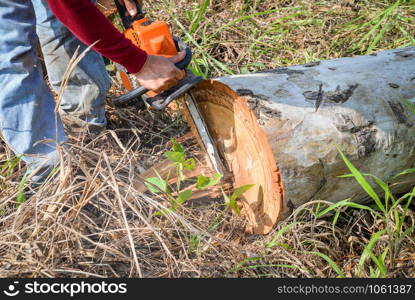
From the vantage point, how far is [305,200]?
72.0 inches

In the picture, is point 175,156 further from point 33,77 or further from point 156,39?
point 33,77

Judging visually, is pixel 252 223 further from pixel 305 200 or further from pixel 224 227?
pixel 305 200

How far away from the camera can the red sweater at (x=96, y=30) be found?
1.63 meters

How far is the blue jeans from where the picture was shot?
201 cm

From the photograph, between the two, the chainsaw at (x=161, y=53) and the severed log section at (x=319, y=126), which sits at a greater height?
the chainsaw at (x=161, y=53)

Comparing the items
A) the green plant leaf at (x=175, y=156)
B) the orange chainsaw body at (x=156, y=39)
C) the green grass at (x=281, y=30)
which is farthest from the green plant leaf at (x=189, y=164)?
the green grass at (x=281, y=30)

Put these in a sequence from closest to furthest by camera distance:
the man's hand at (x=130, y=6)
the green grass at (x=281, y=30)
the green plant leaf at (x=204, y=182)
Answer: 1. the green plant leaf at (x=204, y=182)
2. the man's hand at (x=130, y=6)
3. the green grass at (x=281, y=30)

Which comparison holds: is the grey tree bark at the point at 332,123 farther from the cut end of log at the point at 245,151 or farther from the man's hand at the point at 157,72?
the man's hand at the point at 157,72

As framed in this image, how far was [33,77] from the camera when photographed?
6.93 ft

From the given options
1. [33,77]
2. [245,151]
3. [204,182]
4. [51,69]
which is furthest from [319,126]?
[51,69]

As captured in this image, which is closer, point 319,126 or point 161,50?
point 319,126

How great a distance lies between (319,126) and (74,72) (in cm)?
130

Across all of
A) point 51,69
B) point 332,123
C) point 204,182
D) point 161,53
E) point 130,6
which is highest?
point 130,6

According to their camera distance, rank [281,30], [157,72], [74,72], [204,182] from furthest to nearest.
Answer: [281,30] < [74,72] < [204,182] < [157,72]
